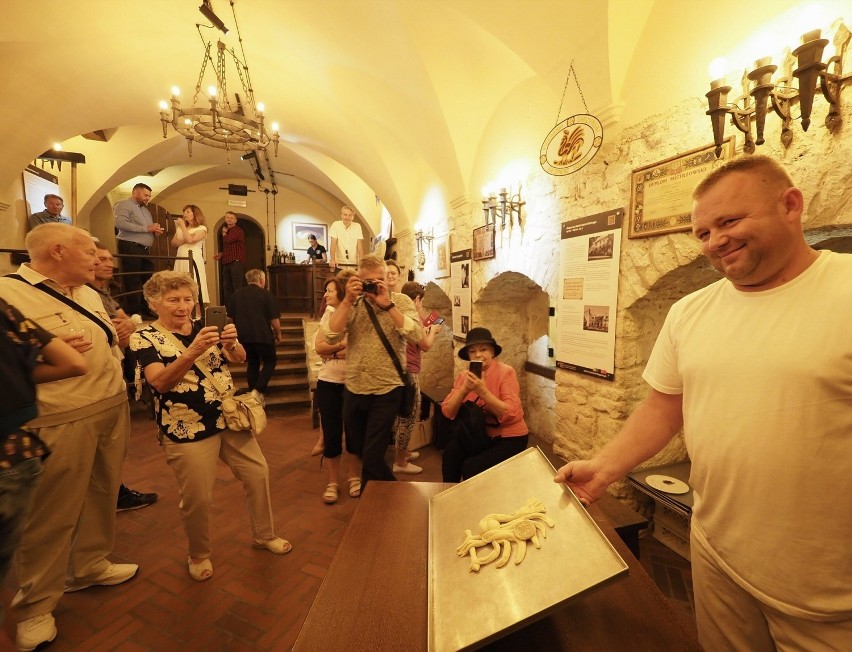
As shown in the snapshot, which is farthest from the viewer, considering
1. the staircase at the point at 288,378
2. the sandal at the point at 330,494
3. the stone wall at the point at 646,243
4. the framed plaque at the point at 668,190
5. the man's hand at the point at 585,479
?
the staircase at the point at 288,378

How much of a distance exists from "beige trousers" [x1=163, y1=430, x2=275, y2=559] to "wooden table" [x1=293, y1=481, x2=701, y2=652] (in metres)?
1.26

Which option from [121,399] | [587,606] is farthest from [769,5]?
[121,399]

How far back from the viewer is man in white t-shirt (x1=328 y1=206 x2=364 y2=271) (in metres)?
7.31

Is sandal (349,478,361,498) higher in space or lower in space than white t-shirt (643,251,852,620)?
lower

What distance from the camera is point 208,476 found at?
2.11 meters

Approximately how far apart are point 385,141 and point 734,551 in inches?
260

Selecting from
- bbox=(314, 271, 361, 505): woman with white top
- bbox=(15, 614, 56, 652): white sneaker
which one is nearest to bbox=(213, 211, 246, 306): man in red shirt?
bbox=(314, 271, 361, 505): woman with white top

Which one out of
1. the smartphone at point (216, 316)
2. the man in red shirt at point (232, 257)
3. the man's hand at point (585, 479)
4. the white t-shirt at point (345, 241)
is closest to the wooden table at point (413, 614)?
the man's hand at point (585, 479)

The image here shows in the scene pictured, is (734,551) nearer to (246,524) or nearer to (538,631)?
(538,631)

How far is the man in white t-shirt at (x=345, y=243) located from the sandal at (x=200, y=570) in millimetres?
5514

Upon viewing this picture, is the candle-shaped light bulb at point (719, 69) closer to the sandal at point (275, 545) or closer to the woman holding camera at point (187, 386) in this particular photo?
the woman holding camera at point (187, 386)

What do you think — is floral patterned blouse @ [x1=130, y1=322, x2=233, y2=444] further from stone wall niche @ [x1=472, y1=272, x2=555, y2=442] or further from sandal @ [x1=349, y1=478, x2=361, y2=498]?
stone wall niche @ [x1=472, y1=272, x2=555, y2=442]

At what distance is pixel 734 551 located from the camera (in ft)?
3.45

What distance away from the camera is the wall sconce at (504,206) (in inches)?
159
